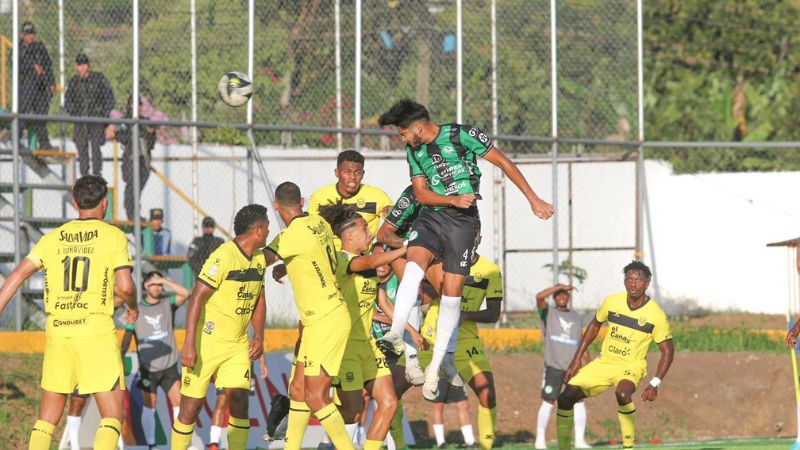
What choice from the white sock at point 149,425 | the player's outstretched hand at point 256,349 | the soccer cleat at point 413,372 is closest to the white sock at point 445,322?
the soccer cleat at point 413,372

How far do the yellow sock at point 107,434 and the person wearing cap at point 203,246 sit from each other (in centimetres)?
1042

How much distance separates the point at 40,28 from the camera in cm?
2344

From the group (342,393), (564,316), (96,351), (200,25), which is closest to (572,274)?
(564,316)

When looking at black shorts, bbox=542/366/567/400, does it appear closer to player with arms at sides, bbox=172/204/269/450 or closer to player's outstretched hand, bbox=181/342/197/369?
player with arms at sides, bbox=172/204/269/450

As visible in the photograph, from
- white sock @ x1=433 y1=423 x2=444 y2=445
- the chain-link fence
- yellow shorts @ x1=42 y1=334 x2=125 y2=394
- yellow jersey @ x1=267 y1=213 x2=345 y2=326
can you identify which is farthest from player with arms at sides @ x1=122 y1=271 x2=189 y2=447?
yellow shorts @ x1=42 y1=334 x2=125 y2=394

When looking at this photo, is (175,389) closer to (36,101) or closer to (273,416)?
(273,416)

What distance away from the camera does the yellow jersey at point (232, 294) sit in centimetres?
1348

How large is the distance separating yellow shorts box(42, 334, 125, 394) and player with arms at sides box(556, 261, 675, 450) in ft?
17.9

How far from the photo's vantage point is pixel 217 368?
1380cm

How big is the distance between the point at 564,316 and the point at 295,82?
22.5 ft

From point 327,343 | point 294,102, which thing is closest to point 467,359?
point 327,343

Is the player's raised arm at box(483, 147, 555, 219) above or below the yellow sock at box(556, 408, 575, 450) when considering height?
above

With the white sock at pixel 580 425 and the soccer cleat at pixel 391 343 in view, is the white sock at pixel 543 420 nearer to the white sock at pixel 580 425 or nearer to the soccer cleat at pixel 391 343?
the white sock at pixel 580 425

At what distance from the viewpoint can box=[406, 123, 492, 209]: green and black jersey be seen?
43.5 feet
